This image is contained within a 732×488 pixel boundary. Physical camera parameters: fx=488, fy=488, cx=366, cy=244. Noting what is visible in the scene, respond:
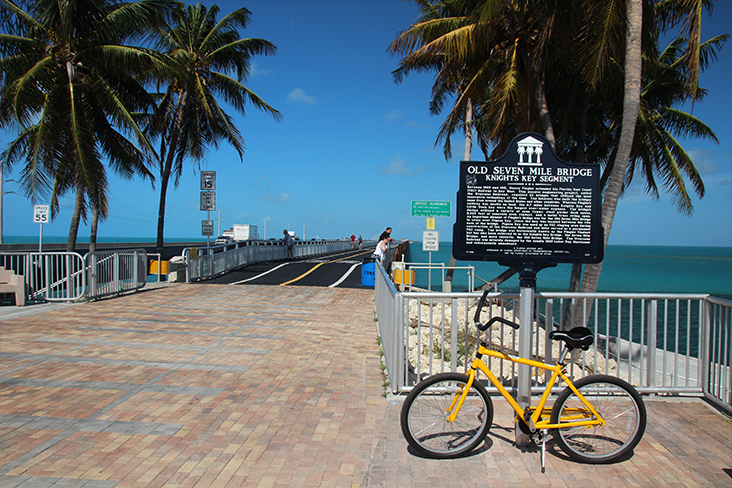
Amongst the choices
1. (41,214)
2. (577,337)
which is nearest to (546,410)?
(577,337)

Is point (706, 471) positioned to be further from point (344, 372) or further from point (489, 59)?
point (489, 59)

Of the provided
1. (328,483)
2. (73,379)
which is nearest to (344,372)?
(328,483)

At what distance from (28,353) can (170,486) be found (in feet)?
16.5

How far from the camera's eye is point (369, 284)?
1831 centimetres

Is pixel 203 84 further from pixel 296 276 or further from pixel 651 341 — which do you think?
pixel 651 341

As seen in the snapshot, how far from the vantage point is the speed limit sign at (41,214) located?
797 inches

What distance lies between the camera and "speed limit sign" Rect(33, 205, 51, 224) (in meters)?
20.2

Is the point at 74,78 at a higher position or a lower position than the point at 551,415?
higher

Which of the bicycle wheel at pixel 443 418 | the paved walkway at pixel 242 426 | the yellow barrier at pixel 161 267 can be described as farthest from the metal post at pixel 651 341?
the yellow barrier at pixel 161 267

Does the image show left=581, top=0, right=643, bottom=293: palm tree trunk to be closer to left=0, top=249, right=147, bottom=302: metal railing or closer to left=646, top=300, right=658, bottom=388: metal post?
left=646, top=300, right=658, bottom=388: metal post

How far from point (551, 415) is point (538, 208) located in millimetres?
1867

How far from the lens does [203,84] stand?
25.8 metres

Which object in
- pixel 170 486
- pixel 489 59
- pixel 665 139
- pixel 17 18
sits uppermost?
pixel 17 18

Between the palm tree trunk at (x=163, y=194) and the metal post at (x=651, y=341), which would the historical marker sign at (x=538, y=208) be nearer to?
the metal post at (x=651, y=341)
